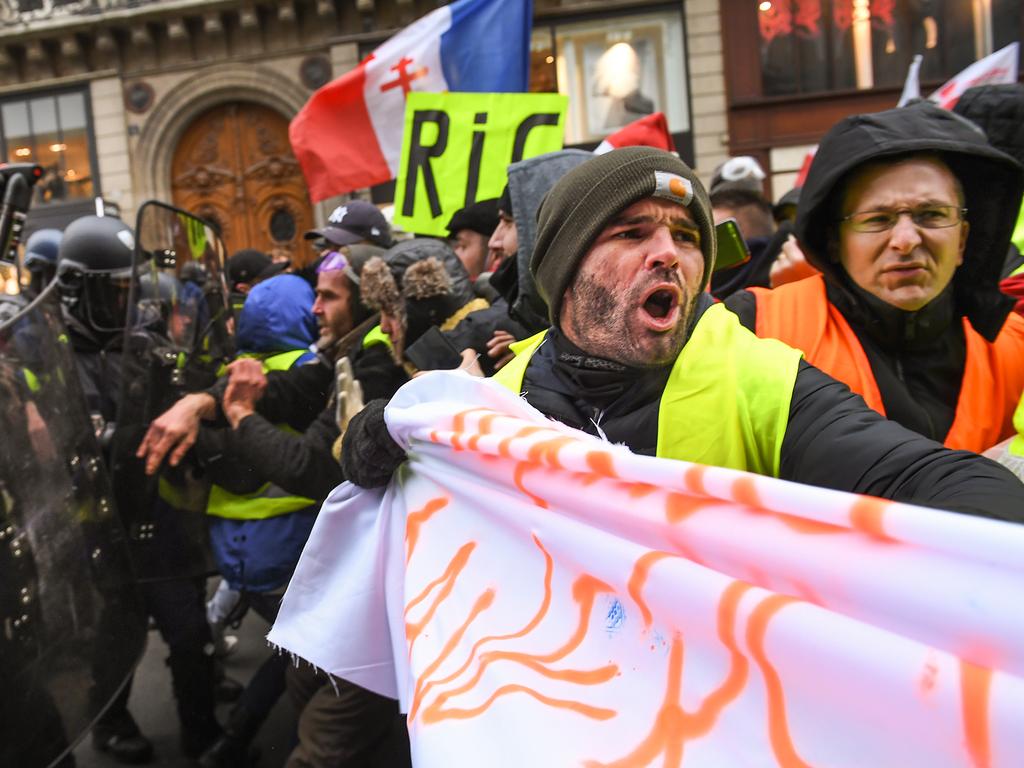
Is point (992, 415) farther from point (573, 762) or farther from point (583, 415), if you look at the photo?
point (573, 762)

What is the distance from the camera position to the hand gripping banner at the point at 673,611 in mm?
789

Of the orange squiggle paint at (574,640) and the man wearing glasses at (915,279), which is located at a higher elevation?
the man wearing glasses at (915,279)

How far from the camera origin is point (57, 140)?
1530 centimetres

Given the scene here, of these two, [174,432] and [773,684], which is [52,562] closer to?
[174,432]

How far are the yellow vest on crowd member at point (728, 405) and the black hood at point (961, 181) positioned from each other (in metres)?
0.57

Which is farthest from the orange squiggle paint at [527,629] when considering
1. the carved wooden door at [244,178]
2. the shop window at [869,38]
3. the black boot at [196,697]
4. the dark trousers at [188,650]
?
the carved wooden door at [244,178]

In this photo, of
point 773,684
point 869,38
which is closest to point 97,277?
point 773,684

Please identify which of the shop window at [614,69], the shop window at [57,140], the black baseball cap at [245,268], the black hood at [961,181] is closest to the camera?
the black hood at [961,181]

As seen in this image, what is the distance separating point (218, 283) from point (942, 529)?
3.44m

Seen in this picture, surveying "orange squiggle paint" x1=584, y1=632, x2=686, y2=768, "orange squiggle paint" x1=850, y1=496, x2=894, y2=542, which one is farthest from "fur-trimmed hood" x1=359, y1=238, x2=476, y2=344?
→ "orange squiggle paint" x1=850, y1=496, x2=894, y2=542

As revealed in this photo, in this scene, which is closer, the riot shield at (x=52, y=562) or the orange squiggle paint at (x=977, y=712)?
the orange squiggle paint at (x=977, y=712)

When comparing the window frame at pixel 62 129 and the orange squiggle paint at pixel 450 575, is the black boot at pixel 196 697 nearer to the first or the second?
the orange squiggle paint at pixel 450 575

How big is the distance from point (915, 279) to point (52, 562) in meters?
2.14

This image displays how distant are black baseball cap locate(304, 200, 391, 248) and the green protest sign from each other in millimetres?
141
